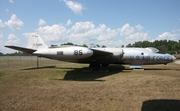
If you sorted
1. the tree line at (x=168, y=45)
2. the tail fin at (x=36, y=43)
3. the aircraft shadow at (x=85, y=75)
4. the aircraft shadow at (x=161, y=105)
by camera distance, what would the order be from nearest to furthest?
1. the aircraft shadow at (x=161, y=105)
2. the aircraft shadow at (x=85, y=75)
3. the tail fin at (x=36, y=43)
4. the tree line at (x=168, y=45)

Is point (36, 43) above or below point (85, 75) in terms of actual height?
above

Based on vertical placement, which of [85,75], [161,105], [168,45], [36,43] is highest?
[168,45]

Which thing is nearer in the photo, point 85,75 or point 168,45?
point 85,75

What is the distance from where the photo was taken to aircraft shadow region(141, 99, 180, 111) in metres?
4.88

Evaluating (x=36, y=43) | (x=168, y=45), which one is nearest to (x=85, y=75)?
(x=36, y=43)

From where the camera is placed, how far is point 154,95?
6.42 metres

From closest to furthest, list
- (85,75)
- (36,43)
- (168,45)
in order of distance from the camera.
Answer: (85,75)
(36,43)
(168,45)

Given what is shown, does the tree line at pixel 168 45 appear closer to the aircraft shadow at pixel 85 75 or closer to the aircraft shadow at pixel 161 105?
the aircraft shadow at pixel 85 75

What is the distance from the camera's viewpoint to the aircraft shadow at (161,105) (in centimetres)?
488

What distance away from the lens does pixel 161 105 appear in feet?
17.0

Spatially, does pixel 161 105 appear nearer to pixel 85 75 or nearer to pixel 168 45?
pixel 85 75

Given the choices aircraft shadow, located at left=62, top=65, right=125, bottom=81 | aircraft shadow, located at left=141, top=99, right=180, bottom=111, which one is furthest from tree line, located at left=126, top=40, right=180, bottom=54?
aircraft shadow, located at left=141, top=99, right=180, bottom=111

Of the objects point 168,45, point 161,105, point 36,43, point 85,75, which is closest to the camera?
point 161,105

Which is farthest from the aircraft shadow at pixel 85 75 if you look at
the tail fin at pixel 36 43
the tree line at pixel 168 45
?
the tree line at pixel 168 45
